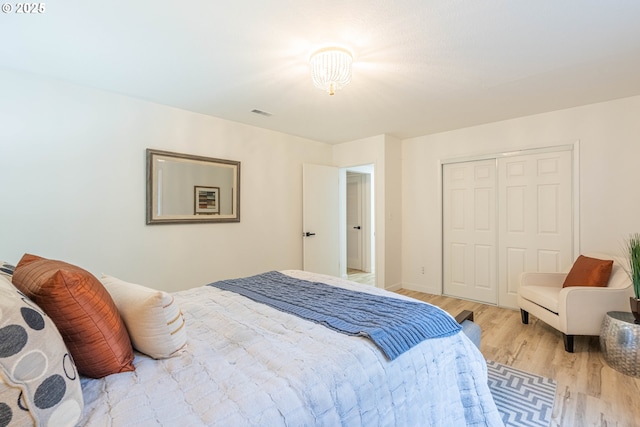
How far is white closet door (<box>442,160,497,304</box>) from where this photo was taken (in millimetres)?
3818

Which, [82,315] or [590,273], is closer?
[82,315]

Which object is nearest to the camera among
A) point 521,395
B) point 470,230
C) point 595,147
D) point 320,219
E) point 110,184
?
point 521,395

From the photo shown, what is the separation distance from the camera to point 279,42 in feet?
6.32

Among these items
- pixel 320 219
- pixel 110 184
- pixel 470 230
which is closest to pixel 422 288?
pixel 470 230

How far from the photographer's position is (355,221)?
6.26m

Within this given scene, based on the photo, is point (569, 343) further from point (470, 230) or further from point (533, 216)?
point (470, 230)

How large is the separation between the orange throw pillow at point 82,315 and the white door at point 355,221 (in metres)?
5.37

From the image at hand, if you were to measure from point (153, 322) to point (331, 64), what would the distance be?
1.82 m

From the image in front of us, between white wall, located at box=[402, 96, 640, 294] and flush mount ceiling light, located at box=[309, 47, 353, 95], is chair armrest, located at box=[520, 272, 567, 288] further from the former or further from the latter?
flush mount ceiling light, located at box=[309, 47, 353, 95]

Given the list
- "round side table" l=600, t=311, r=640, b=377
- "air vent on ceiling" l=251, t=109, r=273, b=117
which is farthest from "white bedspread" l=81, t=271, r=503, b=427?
"air vent on ceiling" l=251, t=109, r=273, b=117

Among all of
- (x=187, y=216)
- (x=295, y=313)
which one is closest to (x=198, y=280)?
(x=187, y=216)

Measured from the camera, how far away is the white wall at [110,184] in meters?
2.33

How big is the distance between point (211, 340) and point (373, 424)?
73 centimetres

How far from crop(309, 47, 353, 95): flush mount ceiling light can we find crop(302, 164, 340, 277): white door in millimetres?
2342
